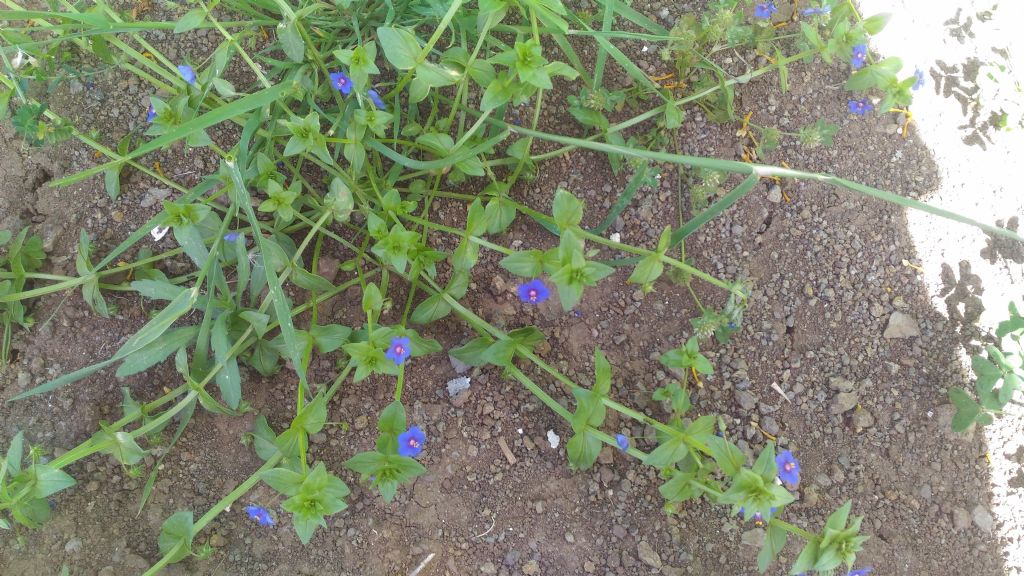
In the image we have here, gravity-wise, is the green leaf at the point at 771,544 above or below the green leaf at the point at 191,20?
below

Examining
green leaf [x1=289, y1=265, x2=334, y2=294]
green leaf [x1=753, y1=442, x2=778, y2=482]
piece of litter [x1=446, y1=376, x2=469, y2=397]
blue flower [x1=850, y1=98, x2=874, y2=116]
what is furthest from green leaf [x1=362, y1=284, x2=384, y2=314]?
blue flower [x1=850, y1=98, x2=874, y2=116]

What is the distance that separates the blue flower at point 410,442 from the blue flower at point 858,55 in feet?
5.50

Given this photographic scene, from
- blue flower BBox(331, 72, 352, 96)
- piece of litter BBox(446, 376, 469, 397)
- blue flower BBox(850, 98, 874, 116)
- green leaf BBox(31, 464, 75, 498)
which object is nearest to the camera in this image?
green leaf BBox(31, 464, 75, 498)

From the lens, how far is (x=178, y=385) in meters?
2.09

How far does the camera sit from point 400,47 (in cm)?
176

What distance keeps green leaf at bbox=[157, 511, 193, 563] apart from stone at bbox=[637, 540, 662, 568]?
1.20 metres

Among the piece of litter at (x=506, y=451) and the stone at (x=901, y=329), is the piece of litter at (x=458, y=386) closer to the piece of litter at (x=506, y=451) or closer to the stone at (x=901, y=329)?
the piece of litter at (x=506, y=451)

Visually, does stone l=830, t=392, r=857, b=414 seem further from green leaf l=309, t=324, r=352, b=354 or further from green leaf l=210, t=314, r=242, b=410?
green leaf l=210, t=314, r=242, b=410

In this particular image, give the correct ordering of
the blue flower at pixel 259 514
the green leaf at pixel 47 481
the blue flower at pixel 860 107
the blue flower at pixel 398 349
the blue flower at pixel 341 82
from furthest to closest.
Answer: the blue flower at pixel 860 107 < the blue flower at pixel 341 82 < the blue flower at pixel 259 514 < the blue flower at pixel 398 349 < the green leaf at pixel 47 481

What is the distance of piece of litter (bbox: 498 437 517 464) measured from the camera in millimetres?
2086

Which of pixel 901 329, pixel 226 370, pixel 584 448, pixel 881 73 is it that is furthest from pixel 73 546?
pixel 881 73

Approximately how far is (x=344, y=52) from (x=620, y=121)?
35.6 inches

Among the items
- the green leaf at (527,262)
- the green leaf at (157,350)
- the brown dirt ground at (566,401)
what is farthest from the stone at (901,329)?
the green leaf at (157,350)

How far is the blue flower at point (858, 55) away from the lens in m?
2.17
